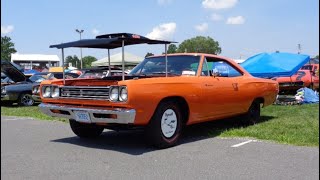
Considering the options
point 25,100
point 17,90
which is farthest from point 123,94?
point 25,100

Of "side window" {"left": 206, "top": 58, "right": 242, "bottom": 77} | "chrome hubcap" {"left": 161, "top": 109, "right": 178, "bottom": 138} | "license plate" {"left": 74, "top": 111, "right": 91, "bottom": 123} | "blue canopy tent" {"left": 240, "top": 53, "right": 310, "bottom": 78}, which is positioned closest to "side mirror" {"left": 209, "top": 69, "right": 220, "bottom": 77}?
"side window" {"left": 206, "top": 58, "right": 242, "bottom": 77}

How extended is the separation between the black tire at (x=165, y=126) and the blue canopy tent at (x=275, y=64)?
27.1ft

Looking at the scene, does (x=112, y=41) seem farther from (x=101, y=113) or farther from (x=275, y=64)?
(x=275, y=64)

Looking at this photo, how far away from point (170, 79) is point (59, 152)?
6.51 feet

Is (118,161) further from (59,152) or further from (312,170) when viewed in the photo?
(312,170)

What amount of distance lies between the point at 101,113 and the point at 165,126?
3.34 ft

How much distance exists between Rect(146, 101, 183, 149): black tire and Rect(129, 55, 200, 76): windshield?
2.74ft

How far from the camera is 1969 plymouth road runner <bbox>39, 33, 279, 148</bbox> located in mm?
6047

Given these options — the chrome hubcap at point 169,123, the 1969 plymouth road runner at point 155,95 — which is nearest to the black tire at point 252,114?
the 1969 plymouth road runner at point 155,95

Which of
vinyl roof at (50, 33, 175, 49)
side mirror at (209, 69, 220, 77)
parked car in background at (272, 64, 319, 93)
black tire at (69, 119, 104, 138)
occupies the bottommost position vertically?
black tire at (69, 119, 104, 138)

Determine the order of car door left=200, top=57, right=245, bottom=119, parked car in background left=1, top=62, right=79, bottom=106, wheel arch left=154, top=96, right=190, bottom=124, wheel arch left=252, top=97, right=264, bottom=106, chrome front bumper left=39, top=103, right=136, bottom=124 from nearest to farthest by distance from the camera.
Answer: chrome front bumper left=39, top=103, right=136, bottom=124, wheel arch left=154, top=96, right=190, bottom=124, car door left=200, top=57, right=245, bottom=119, wheel arch left=252, top=97, right=264, bottom=106, parked car in background left=1, top=62, right=79, bottom=106

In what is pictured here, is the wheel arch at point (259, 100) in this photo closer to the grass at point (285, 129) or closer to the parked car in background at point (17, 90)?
the grass at point (285, 129)

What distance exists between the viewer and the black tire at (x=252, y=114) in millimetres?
8648

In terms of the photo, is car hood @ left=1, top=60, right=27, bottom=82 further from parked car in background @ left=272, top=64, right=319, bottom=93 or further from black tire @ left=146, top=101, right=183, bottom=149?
parked car in background @ left=272, top=64, right=319, bottom=93
